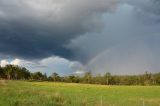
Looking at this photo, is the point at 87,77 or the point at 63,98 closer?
the point at 63,98

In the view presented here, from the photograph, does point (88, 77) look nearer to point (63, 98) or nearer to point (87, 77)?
point (87, 77)

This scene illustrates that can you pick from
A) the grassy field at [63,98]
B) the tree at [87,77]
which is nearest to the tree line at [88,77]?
the tree at [87,77]

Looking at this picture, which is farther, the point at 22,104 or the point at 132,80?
the point at 132,80

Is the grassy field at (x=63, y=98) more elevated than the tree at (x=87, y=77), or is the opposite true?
the tree at (x=87, y=77)

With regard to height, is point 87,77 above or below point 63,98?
above

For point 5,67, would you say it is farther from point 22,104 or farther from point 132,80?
point 22,104

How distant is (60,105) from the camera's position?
90.9 ft

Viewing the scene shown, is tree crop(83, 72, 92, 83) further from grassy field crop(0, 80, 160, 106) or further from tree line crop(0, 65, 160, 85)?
grassy field crop(0, 80, 160, 106)

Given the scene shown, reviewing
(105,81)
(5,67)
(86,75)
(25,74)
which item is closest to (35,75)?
(25,74)

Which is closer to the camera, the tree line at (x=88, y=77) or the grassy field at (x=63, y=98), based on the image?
the grassy field at (x=63, y=98)

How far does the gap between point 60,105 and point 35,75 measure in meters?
172

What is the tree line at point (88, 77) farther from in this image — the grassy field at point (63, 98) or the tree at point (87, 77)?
the grassy field at point (63, 98)

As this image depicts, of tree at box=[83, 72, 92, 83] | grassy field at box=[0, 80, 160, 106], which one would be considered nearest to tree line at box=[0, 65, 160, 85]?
tree at box=[83, 72, 92, 83]

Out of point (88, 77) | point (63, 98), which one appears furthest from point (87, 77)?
point (63, 98)
